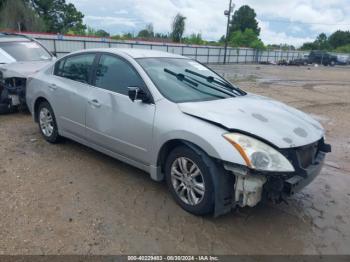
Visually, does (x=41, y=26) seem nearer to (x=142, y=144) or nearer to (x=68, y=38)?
(x=68, y=38)

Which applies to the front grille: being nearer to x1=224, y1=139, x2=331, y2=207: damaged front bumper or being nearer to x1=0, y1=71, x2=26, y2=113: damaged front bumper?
x1=224, y1=139, x2=331, y2=207: damaged front bumper

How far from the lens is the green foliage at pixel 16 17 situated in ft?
107

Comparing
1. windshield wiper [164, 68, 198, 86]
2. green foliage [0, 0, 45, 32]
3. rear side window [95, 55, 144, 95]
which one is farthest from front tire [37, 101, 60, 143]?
green foliage [0, 0, 45, 32]

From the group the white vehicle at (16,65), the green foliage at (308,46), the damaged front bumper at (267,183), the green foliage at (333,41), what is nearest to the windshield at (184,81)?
the damaged front bumper at (267,183)

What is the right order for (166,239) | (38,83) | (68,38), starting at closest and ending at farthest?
(166,239) → (38,83) → (68,38)

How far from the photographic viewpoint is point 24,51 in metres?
8.36

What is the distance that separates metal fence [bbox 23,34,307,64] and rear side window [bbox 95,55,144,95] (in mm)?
13683

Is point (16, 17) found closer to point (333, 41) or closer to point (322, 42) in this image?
point (322, 42)

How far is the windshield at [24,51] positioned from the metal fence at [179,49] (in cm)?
860

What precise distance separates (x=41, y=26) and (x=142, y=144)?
1444 inches

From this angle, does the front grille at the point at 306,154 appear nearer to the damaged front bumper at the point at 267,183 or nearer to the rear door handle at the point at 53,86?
the damaged front bumper at the point at 267,183

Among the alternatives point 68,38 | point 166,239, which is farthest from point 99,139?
point 68,38

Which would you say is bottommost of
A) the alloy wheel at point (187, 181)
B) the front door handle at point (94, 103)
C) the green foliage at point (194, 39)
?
the alloy wheel at point (187, 181)

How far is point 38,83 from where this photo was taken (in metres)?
5.44
